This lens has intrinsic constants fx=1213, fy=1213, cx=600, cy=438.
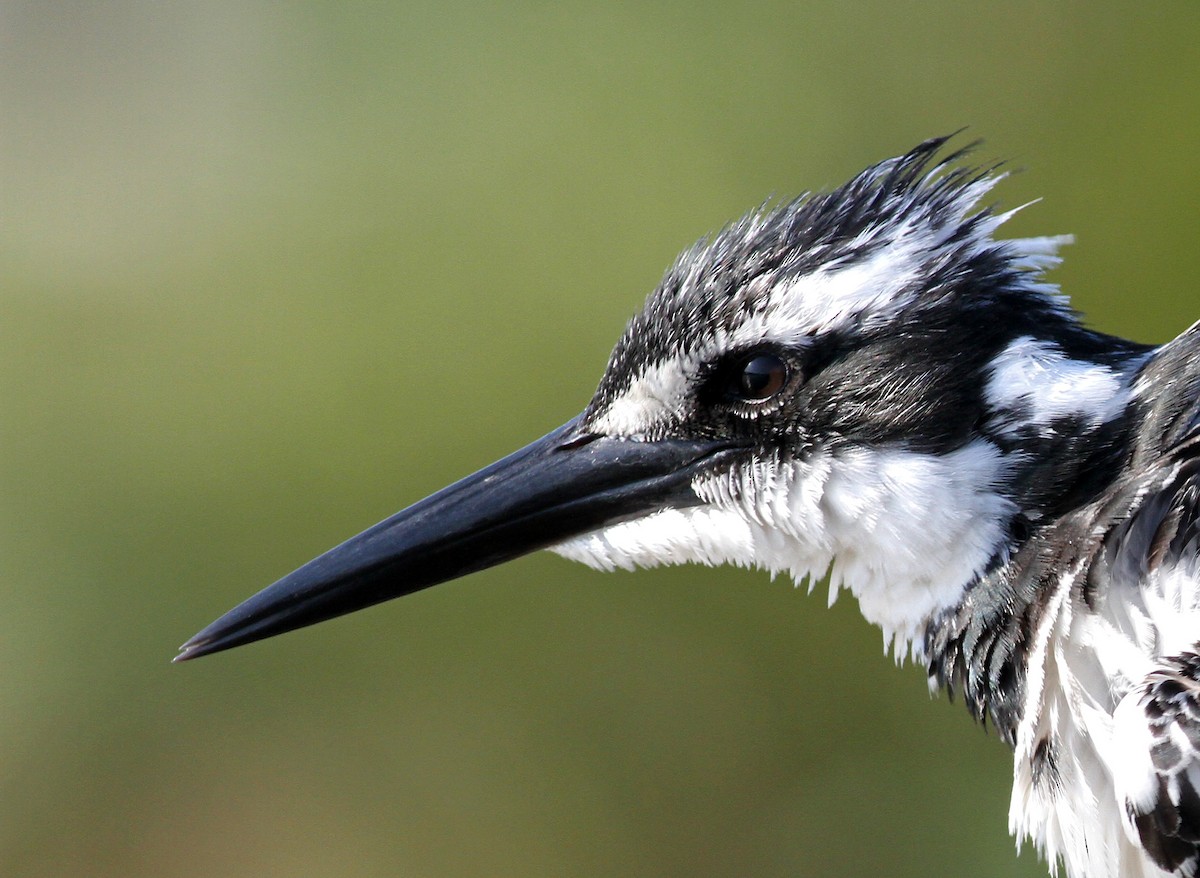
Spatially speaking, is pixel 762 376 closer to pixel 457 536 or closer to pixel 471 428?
pixel 457 536

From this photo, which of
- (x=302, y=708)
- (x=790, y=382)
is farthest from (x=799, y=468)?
(x=302, y=708)

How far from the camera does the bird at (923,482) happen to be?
68.8 inches

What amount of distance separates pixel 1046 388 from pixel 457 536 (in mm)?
1042

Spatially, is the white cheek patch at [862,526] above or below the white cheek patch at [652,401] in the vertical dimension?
below

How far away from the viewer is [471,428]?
5.15 meters

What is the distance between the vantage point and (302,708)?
4906 millimetres

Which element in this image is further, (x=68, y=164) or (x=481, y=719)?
(x=68, y=164)

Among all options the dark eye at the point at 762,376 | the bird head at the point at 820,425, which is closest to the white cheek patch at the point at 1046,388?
the bird head at the point at 820,425

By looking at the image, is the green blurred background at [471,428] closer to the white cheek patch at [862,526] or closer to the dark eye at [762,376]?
the white cheek patch at [862,526]

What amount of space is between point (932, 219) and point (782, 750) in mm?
2984

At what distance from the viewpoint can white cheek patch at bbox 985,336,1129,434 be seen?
6.23ft

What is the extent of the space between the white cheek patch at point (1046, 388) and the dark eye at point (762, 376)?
1.11ft

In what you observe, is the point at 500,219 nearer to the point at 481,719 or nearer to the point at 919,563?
the point at 481,719

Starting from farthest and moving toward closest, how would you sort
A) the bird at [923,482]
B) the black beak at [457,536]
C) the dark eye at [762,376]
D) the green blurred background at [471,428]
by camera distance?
the green blurred background at [471,428]
the black beak at [457,536]
the dark eye at [762,376]
the bird at [923,482]
